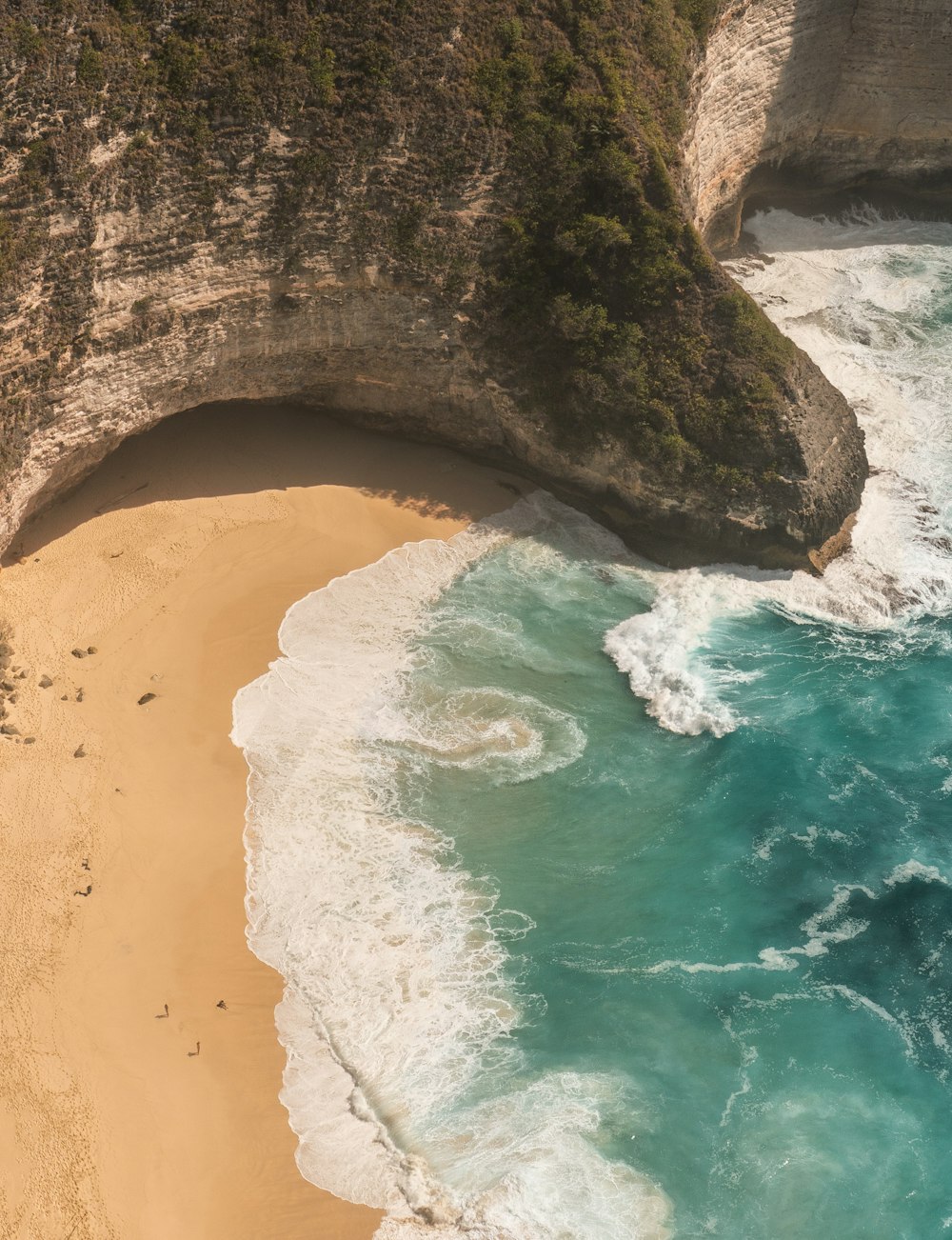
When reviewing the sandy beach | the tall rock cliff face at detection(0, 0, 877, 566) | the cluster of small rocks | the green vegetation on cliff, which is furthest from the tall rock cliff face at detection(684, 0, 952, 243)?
the cluster of small rocks

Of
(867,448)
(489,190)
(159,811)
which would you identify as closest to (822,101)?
(867,448)

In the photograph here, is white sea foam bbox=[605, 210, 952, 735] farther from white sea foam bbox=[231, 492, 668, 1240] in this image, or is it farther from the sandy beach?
the sandy beach

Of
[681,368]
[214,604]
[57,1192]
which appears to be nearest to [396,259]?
[681,368]

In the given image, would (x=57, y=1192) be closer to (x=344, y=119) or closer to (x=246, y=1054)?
(x=246, y=1054)

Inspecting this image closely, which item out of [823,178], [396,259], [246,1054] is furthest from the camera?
[823,178]

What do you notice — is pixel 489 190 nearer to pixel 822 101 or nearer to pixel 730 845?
pixel 730 845

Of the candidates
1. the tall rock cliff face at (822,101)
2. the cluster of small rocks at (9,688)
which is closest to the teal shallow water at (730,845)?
the cluster of small rocks at (9,688)
